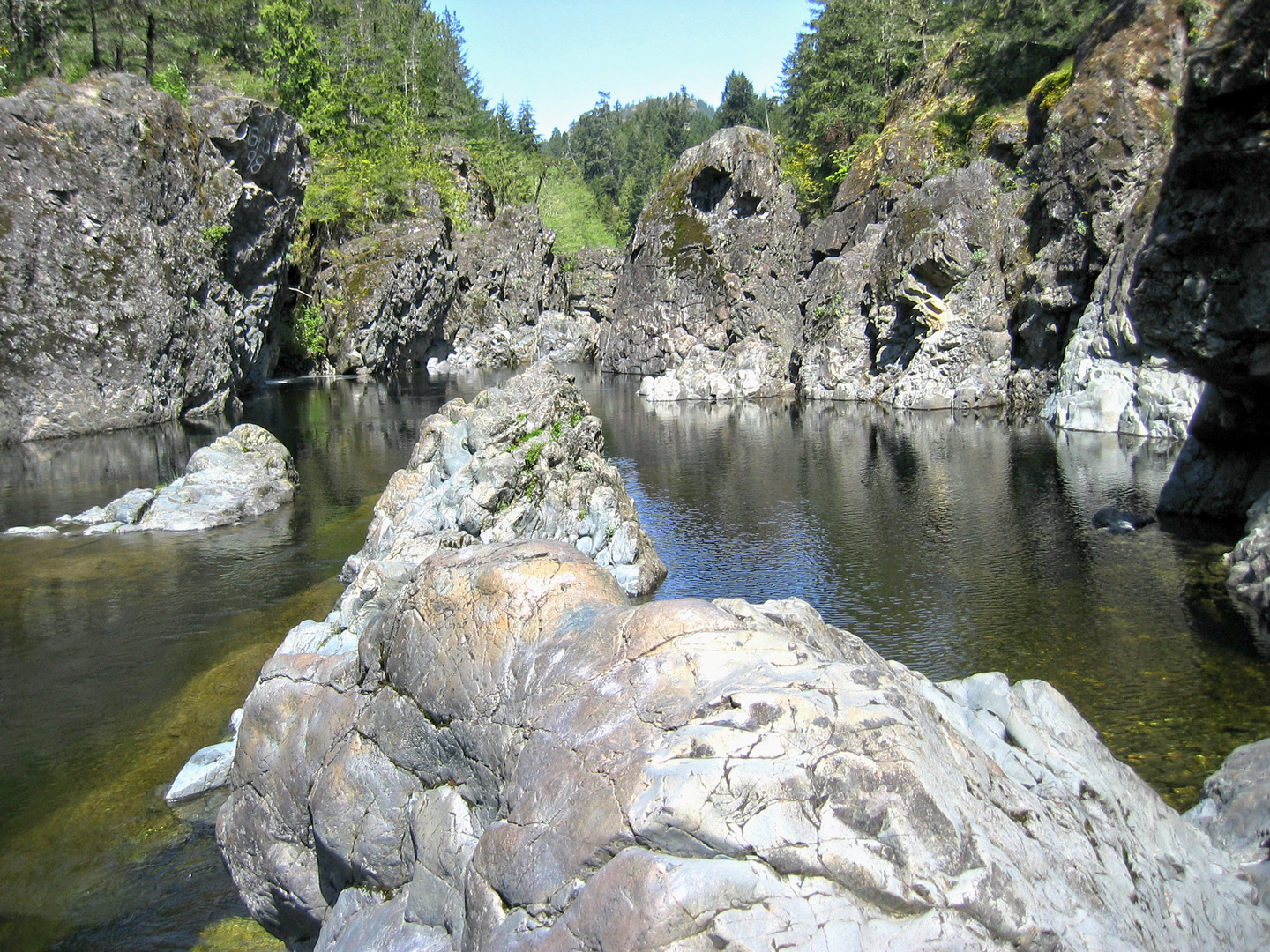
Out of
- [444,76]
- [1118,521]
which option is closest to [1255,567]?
[1118,521]

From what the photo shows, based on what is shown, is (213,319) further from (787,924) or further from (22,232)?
(787,924)

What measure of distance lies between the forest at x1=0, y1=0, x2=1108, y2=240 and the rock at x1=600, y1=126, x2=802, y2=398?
7885mm

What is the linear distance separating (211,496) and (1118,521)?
2556cm

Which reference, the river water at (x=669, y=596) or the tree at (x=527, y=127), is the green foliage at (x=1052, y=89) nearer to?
the river water at (x=669, y=596)

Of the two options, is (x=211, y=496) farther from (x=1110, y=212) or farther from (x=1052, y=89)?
(x=1052, y=89)

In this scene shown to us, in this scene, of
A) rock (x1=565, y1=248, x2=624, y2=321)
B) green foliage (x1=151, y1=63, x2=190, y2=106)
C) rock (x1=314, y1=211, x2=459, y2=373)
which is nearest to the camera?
green foliage (x1=151, y1=63, x2=190, y2=106)

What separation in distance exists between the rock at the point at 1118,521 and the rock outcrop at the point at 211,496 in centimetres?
2385

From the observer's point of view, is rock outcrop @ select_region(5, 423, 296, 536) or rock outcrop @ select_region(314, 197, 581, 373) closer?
rock outcrop @ select_region(5, 423, 296, 536)

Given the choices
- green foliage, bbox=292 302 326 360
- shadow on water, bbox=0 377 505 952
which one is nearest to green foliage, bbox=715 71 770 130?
green foliage, bbox=292 302 326 360

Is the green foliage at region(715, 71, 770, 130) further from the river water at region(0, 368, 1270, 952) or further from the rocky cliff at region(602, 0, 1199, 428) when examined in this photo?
the river water at region(0, 368, 1270, 952)

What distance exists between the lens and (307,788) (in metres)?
8.35

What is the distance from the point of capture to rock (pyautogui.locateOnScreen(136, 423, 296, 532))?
85.6 feet

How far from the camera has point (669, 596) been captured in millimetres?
20125

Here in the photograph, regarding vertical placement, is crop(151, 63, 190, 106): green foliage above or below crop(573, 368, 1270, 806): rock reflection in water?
above
